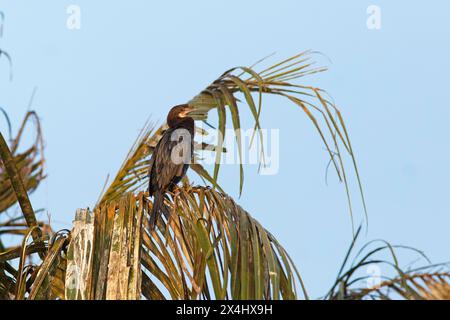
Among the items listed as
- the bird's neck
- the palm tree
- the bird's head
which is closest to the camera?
the palm tree

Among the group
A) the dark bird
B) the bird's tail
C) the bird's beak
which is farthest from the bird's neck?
the bird's tail

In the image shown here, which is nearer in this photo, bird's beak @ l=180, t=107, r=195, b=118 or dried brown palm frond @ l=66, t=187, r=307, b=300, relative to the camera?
dried brown palm frond @ l=66, t=187, r=307, b=300

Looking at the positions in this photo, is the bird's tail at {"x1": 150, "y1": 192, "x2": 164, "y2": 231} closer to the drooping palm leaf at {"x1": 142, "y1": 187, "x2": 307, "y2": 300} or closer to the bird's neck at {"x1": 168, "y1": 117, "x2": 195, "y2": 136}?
the drooping palm leaf at {"x1": 142, "y1": 187, "x2": 307, "y2": 300}

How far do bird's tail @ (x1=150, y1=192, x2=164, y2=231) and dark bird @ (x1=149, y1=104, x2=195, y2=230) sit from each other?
2.34 feet

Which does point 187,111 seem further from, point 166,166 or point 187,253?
point 187,253

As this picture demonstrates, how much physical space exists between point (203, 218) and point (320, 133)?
786mm

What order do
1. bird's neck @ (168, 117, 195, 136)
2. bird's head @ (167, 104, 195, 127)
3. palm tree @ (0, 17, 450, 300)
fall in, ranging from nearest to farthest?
1. palm tree @ (0, 17, 450, 300)
2. bird's head @ (167, 104, 195, 127)
3. bird's neck @ (168, 117, 195, 136)

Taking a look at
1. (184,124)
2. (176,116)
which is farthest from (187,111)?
(184,124)

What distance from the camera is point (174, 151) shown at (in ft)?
21.2

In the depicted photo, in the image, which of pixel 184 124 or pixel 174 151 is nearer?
pixel 174 151

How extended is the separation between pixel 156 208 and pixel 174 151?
167 centimetres

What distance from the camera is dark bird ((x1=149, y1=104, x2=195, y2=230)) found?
606cm
